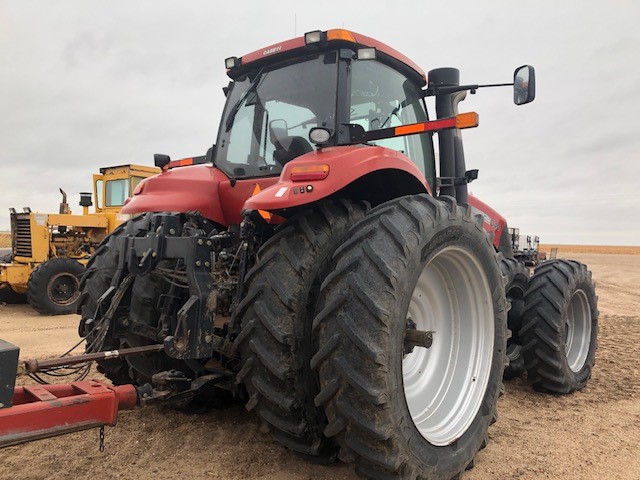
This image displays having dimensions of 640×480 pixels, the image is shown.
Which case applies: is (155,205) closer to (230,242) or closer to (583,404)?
(230,242)

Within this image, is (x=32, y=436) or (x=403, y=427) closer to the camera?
(x=32, y=436)

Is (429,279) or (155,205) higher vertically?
(155,205)

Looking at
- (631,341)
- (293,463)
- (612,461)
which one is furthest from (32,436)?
(631,341)

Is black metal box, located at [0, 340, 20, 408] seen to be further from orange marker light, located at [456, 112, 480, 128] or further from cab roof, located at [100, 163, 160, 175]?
cab roof, located at [100, 163, 160, 175]

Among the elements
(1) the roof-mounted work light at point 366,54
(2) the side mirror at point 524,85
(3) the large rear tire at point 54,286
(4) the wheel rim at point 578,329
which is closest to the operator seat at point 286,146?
(1) the roof-mounted work light at point 366,54

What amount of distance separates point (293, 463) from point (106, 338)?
130 cm

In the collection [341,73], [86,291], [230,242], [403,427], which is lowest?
[403,427]

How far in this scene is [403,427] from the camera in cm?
232

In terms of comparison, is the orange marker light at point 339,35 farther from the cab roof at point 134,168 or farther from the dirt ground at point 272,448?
the cab roof at point 134,168

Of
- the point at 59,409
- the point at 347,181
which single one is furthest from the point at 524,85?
the point at 59,409

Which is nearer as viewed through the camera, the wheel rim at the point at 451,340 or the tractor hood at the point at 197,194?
the wheel rim at the point at 451,340

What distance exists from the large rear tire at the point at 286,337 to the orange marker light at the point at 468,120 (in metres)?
1.13

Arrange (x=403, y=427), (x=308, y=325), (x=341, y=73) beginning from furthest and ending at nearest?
(x=341, y=73) → (x=308, y=325) → (x=403, y=427)

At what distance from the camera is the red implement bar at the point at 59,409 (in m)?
1.90
